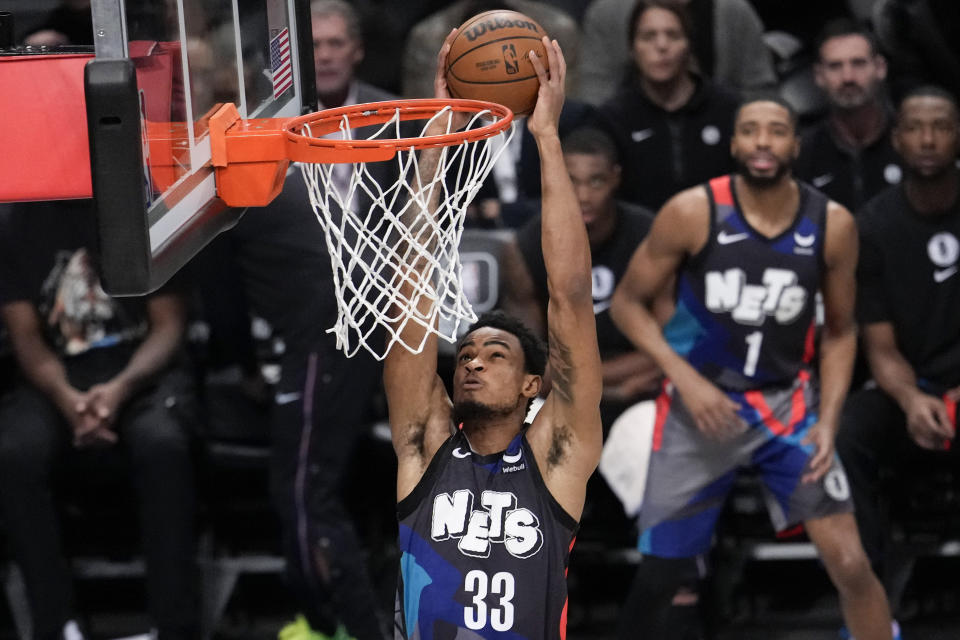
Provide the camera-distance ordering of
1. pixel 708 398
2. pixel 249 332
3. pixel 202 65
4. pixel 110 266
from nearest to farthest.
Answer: pixel 110 266 < pixel 202 65 < pixel 708 398 < pixel 249 332

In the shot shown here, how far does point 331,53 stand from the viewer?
18.4ft

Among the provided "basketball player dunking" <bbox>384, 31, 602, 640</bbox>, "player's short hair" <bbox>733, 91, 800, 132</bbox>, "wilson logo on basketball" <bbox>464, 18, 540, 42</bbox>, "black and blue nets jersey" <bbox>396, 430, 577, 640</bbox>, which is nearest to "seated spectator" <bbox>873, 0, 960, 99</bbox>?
"player's short hair" <bbox>733, 91, 800, 132</bbox>

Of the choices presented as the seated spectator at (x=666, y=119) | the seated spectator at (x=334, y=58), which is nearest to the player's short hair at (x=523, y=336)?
the seated spectator at (x=334, y=58)

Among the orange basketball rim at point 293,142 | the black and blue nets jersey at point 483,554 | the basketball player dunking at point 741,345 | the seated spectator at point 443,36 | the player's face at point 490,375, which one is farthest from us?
the seated spectator at point 443,36

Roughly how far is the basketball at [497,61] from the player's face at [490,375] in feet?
2.03

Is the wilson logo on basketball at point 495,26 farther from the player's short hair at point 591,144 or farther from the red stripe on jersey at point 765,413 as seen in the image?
the red stripe on jersey at point 765,413

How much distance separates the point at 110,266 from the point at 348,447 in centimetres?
233

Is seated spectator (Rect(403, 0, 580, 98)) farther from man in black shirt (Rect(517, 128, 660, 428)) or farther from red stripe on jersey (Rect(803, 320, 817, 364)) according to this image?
red stripe on jersey (Rect(803, 320, 817, 364))

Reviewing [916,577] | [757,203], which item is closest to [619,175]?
[757,203]

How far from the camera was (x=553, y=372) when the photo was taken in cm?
386

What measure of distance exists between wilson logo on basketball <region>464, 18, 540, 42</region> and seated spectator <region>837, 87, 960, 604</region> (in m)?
2.32

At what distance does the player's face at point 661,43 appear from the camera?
19.5 ft

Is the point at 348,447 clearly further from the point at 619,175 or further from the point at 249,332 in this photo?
the point at 619,175

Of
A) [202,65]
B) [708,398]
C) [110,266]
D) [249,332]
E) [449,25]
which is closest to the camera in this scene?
[110,266]
